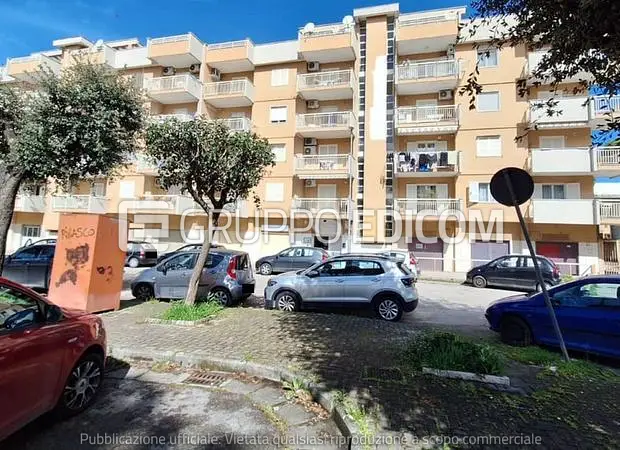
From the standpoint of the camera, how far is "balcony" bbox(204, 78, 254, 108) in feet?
80.4

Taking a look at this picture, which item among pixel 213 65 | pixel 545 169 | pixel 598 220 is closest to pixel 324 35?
pixel 213 65

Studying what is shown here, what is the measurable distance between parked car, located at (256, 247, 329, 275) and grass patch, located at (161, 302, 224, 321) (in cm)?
983

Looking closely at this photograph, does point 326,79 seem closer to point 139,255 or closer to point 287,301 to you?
point 139,255

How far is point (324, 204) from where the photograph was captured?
2297cm

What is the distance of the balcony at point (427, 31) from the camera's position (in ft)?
70.7

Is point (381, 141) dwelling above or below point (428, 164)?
above

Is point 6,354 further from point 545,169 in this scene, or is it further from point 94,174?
point 545,169

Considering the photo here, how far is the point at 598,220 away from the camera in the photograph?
60.7 feet

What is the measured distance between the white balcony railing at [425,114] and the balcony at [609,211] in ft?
A: 29.0

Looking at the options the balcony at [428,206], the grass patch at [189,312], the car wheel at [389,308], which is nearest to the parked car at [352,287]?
the car wheel at [389,308]

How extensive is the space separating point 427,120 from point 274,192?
1056 centimetres

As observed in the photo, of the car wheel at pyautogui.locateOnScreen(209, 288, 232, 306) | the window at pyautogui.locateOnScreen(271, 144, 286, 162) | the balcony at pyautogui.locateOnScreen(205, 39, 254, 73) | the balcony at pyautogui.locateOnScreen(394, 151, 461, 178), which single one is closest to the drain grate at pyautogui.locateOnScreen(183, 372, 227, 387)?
the car wheel at pyautogui.locateOnScreen(209, 288, 232, 306)

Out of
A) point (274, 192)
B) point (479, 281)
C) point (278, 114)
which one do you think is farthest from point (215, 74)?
point (479, 281)

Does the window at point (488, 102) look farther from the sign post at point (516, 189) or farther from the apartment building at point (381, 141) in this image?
the sign post at point (516, 189)
